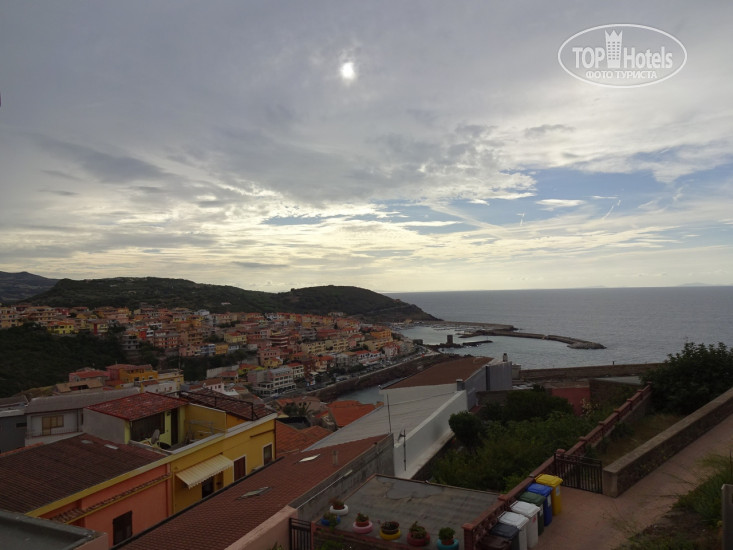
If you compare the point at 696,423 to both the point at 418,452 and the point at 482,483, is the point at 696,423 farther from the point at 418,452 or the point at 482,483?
the point at 418,452

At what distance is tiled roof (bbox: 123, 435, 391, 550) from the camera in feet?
16.1

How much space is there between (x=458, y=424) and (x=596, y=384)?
151 inches

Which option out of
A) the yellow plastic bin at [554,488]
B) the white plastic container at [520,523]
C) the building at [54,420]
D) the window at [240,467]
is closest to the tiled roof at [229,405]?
the window at [240,467]

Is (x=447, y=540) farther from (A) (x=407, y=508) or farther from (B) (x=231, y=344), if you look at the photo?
(B) (x=231, y=344)

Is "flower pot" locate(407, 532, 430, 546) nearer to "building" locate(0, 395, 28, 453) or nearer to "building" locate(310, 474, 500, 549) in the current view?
"building" locate(310, 474, 500, 549)

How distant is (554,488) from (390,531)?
6.79ft

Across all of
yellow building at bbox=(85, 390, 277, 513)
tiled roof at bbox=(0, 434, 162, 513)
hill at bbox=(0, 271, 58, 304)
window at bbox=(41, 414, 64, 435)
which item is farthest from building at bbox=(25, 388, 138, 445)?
hill at bbox=(0, 271, 58, 304)

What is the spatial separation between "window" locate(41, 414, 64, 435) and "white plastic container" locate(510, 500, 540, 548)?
11483 mm

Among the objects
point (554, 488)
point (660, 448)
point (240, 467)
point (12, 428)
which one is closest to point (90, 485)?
point (240, 467)

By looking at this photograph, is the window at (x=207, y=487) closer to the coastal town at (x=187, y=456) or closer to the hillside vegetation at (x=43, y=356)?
the coastal town at (x=187, y=456)

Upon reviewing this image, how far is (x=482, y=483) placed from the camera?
657cm

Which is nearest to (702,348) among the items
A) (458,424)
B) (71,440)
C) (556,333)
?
(458,424)

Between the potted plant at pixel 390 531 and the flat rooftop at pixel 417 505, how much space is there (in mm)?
51

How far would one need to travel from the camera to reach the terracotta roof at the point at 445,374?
15.9 meters
